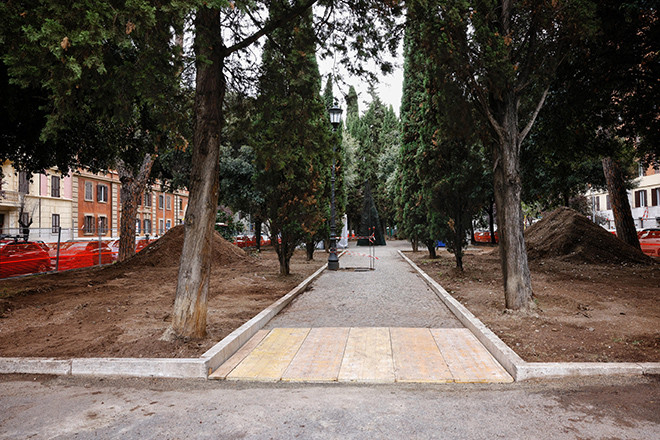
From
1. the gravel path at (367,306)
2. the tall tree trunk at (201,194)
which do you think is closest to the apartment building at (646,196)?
the gravel path at (367,306)

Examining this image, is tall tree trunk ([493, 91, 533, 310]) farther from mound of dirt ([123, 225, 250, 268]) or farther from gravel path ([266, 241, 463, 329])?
mound of dirt ([123, 225, 250, 268])

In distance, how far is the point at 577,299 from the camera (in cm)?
898

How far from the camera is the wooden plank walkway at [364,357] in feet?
15.7

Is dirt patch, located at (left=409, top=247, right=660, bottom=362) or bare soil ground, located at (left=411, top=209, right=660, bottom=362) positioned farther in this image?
bare soil ground, located at (left=411, top=209, right=660, bottom=362)

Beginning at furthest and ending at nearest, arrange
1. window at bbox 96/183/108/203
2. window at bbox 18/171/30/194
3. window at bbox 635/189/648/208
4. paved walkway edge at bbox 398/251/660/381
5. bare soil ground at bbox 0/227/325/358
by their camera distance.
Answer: window at bbox 635/189/648/208 → window at bbox 96/183/108/203 → window at bbox 18/171/30/194 → bare soil ground at bbox 0/227/325/358 → paved walkway edge at bbox 398/251/660/381

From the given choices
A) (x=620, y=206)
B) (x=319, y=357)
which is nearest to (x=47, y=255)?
(x=319, y=357)

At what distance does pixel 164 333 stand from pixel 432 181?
10.7 meters

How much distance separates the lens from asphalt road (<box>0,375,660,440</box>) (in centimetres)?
337

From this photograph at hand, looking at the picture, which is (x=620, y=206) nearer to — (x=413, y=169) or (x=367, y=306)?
(x=413, y=169)

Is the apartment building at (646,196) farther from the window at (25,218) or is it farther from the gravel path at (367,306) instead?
the window at (25,218)

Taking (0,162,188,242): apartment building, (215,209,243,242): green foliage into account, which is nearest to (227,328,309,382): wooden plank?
(215,209,243,242): green foliage

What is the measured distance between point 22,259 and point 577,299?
52.0 feet

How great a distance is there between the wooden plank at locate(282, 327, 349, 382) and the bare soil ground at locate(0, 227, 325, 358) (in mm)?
1244

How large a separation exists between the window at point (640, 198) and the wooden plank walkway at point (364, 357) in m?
49.9
